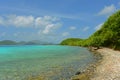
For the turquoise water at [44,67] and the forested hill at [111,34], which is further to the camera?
the forested hill at [111,34]

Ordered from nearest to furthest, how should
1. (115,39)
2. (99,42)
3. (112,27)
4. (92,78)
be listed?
(92,78), (115,39), (112,27), (99,42)

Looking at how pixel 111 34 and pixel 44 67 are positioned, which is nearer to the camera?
pixel 44 67

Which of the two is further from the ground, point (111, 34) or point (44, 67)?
point (111, 34)

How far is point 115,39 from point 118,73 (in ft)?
205

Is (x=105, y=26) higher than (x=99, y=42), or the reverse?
(x=105, y=26)

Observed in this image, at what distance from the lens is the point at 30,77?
1160 inches

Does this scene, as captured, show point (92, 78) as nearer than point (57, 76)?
Yes

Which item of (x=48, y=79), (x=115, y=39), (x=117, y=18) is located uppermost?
(x=117, y=18)

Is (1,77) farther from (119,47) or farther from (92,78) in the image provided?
Answer: (119,47)

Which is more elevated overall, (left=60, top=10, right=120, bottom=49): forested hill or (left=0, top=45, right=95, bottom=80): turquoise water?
(left=60, top=10, right=120, bottom=49): forested hill

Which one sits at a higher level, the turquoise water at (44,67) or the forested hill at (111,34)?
the forested hill at (111,34)

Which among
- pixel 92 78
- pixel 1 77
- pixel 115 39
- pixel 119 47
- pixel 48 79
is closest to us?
pixel 92 78

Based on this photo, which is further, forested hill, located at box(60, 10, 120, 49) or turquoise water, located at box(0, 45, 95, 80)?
forested hill, located at box(60, 10, 120, 49)

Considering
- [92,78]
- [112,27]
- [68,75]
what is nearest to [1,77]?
[68,75]
